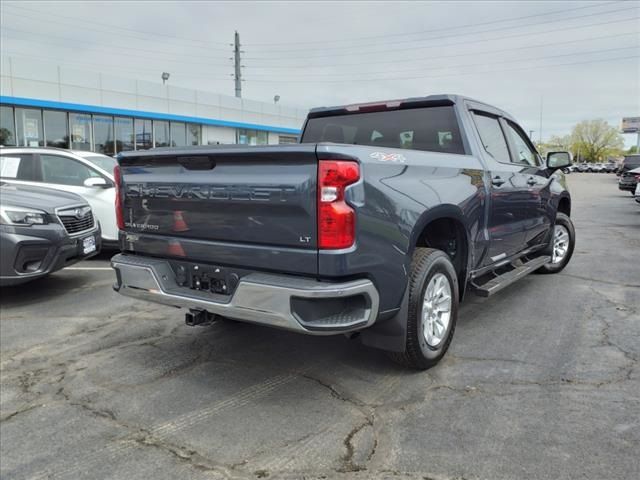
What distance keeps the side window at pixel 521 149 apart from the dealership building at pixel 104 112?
39.9ft

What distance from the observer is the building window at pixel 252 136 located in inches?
1345

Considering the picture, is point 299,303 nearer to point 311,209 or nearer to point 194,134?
point 311,209

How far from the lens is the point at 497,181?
4.73 m

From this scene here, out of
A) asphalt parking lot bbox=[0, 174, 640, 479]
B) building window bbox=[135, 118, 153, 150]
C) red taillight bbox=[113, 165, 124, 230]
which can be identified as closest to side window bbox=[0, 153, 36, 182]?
asphalt parking lot bbox=[0, 174, 640, 479]

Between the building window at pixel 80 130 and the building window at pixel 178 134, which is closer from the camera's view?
the building window at pixel 80 130

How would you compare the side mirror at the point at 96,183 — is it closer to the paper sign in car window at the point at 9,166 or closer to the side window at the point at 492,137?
the paper sign in car window at the point at 9,166

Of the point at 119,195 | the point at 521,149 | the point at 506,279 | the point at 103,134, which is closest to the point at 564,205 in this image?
the point at 521,149

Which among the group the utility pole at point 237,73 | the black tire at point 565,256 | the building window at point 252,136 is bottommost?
the black tire at point 565,256

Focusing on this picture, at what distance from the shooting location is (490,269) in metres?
4.89

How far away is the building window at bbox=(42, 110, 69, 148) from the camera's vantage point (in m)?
21.9

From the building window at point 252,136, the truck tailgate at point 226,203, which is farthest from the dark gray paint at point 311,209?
the building window at point 252,136

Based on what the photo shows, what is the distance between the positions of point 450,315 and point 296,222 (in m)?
1.60

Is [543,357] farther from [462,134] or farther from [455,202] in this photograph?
[462,134]

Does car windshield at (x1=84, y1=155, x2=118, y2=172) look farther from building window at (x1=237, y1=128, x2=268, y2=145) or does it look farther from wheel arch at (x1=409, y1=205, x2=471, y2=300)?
building window at (x1=237, y1=128, x2=268, y2=145)
